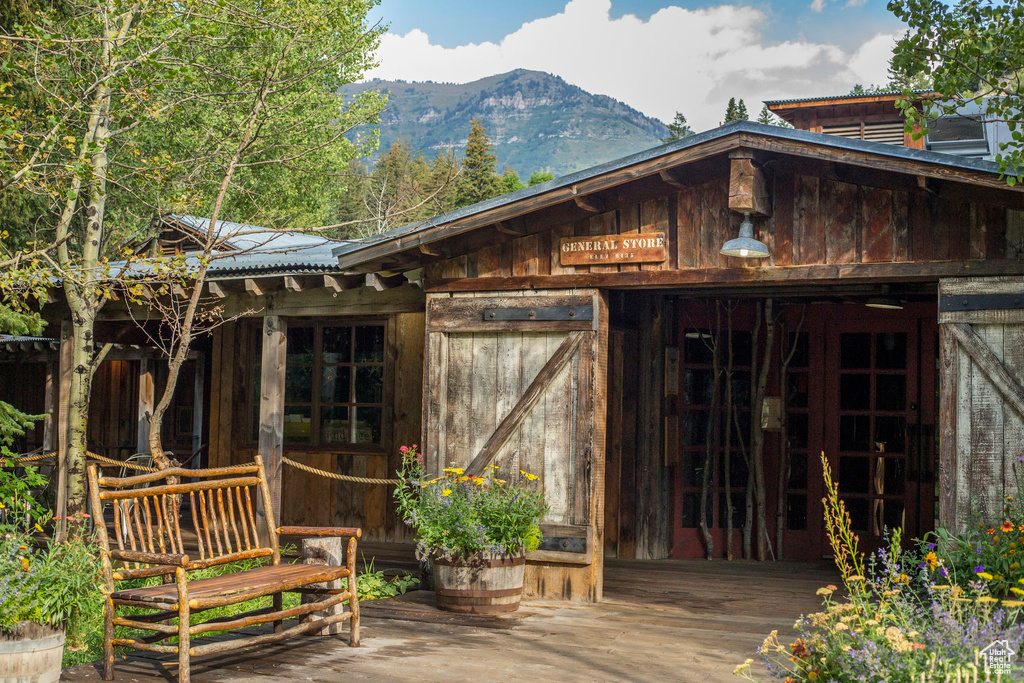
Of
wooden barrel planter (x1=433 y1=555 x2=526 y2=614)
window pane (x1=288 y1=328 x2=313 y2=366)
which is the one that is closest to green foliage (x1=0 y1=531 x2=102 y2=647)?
wooden barrel planter (x1=433 y1=555 x2=526 y2=614)

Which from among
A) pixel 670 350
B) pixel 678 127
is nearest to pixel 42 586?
pixel 670 350

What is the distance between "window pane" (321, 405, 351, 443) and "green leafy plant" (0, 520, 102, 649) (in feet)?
17.5

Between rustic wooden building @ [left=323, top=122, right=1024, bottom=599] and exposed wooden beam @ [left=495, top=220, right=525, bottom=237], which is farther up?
exposed wooden beam @ [left=495, top=220, right=525, bottom=237]

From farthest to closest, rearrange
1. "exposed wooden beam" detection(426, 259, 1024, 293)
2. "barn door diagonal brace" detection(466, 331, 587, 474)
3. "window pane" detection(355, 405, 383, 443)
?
"window pane" detection(355, 405, 383, 443), "barn door diagonal brace" detection(466, 331, 587, 474), "exposed wooden beam" detection(426, 259, 1024, 293)

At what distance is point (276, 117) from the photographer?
59.7 feet

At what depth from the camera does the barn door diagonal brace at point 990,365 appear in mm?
5328

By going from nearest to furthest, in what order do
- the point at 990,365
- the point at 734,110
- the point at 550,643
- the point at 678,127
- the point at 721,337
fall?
1. the point at 550,643
2. the point at 990,365
3. the point at 721,337
4. the point at 734,110
5. the point at 678,127

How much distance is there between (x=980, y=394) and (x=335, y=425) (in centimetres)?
618

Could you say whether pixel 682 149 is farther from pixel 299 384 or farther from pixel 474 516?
pixel 299 384

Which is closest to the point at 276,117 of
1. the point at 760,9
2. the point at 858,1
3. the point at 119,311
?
the point at 119,311

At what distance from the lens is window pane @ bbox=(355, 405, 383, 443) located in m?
9.50

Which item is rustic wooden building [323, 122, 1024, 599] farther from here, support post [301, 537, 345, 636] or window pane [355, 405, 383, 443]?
window pane [355, 405, 383, 443]

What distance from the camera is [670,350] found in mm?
8500

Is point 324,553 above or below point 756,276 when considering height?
below
